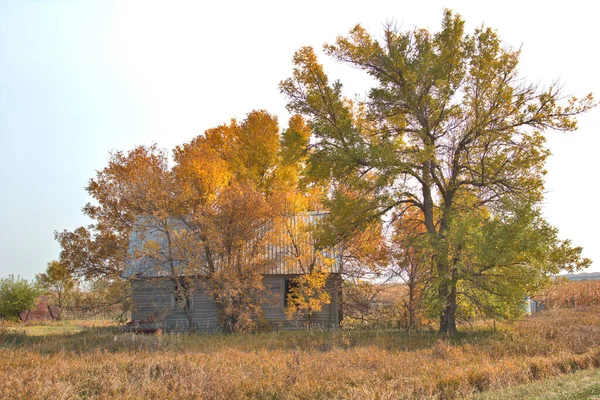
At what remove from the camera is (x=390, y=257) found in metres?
25.0

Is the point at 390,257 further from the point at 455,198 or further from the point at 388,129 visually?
the point at 388,129

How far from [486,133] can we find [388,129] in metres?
3.99

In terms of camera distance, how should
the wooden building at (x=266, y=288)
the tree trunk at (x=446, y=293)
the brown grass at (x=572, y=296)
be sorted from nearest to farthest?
1. the tree trunk at (x=446, y=293)
2. the wooden building at (x=266, y=288)
3. the brown grass at (x=572, y=296)

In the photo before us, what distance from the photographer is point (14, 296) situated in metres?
32.2

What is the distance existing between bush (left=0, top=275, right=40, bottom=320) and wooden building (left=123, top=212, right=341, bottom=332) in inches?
483

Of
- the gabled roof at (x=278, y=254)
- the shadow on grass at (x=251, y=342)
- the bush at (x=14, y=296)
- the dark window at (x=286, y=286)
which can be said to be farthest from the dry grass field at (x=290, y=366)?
the bush at (x=14, y=296)

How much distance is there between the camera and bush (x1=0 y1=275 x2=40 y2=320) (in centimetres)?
3192

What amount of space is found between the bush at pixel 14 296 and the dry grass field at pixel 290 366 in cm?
1871

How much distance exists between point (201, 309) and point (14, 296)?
15878 millimetres

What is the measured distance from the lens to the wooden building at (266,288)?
75.4 feet

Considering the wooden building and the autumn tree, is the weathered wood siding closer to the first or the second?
the wooden building

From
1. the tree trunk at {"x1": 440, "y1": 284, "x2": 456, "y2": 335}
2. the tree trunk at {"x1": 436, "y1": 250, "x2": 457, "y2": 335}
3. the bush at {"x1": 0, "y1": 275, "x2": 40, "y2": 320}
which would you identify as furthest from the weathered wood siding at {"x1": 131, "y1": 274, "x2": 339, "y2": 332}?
the bush at {"x1": 0, "y1": 275, "x2": 40, "y2": 320}

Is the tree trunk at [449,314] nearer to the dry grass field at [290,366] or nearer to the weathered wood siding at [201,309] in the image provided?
the dry grass field at [290,366]

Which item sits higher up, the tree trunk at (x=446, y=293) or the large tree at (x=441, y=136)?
the large tree at (x=441, y=136)
